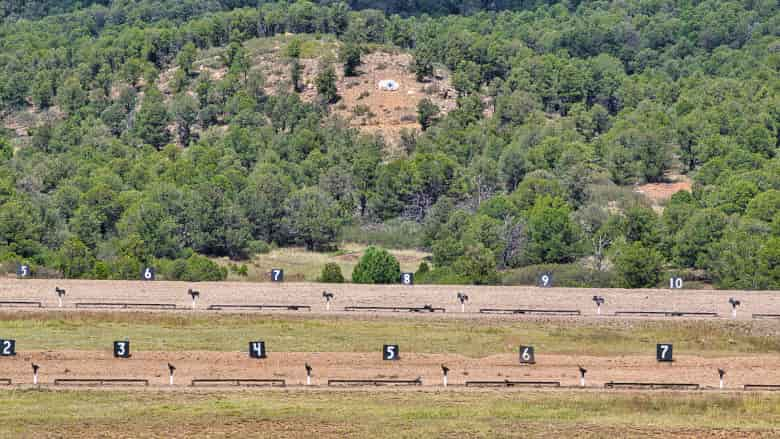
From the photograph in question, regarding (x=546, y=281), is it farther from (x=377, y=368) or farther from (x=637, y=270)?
(x=377, y=368)

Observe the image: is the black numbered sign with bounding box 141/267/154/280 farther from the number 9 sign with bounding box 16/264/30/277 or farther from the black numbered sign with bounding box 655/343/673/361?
the black numbered sign with bounding box 655/343/673/361

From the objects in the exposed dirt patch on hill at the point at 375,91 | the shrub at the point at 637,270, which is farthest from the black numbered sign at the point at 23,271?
the exposed dirt patch on hill at the point at 375,91

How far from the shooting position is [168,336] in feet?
246

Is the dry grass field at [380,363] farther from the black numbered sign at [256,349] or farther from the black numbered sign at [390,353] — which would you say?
the black numbered sign at [390,353]

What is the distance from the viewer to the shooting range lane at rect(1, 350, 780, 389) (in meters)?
65.7

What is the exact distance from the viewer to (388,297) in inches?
3492

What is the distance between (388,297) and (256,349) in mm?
20112

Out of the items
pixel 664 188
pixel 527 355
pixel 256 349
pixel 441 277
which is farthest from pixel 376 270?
pixel 664 188

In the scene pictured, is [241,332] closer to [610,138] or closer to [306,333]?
[306,333]

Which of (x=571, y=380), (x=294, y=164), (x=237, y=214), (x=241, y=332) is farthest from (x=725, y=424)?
(x=294, y=164)

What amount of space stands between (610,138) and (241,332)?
9806cm

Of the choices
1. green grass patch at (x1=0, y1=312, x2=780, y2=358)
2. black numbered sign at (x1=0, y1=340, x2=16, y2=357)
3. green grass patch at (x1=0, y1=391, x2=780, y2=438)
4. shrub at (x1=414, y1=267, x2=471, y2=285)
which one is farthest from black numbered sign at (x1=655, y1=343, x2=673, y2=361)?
black numbered sign at (x1=0, y1=340, x2=16, y2=357)

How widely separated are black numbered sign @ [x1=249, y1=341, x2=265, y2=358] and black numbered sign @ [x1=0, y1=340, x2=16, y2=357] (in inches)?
435

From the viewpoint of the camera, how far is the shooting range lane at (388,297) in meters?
85.1
